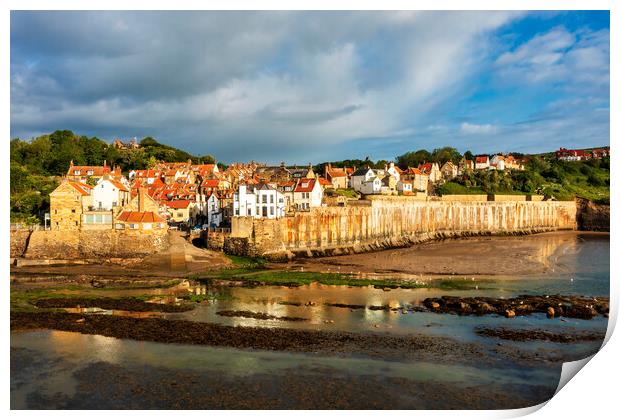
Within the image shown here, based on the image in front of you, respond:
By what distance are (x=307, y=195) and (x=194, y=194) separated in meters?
9.99

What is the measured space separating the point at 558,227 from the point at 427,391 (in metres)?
54.2

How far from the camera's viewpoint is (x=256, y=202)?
112ft

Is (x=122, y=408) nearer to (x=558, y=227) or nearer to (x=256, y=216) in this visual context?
(x=256, y=216)

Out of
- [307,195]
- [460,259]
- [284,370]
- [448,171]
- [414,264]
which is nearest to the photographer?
[284,370]

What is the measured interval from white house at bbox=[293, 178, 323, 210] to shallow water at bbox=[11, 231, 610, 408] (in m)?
20.2

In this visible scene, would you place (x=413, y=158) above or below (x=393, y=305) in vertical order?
above

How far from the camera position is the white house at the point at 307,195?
38.6m

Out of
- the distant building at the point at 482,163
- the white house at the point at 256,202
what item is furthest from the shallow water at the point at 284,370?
the distant building at the point at 482,163

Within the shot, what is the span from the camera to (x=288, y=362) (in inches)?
544

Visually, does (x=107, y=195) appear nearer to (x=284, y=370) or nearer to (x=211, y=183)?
(x=211, y=183)

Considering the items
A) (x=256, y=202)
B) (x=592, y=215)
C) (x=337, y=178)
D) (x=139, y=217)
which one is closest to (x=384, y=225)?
(x=256, y=202)

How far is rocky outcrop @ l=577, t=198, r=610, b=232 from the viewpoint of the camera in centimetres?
6000

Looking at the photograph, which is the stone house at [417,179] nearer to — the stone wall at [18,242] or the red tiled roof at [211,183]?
the red tiled roof at [211,183]
